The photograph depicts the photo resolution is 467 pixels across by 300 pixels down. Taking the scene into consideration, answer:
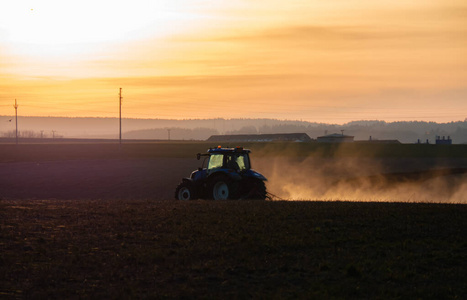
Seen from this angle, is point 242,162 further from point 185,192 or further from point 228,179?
point 185,192

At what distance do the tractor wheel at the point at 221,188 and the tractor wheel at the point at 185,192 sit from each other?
1100mm

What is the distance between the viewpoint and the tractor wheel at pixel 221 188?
2464 centimetres

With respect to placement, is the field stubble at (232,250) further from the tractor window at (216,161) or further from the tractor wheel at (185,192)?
the tractor window at (216,161)

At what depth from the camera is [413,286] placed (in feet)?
35.3

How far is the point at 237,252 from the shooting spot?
13.6m

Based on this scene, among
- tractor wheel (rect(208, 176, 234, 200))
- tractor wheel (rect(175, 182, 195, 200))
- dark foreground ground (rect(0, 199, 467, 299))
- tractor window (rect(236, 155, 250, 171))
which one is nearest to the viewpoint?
dark foreground ground (rect(0, 199, 467, 299))

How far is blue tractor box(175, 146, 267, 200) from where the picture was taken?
2467 cm

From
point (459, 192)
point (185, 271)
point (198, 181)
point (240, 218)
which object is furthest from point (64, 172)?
point (185, 271)

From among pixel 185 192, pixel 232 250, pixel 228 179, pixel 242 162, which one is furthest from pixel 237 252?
pixel 185 192

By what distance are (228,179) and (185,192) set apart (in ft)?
9.13

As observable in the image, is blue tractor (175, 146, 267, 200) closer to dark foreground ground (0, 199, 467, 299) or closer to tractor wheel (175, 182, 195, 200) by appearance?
tractor wheel (175, 182, 195, 200)

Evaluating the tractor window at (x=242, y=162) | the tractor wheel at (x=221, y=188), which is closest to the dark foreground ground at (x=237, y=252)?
the tractor wheel at (x=221, y=188)

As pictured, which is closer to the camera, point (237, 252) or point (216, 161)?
point (237, 252)

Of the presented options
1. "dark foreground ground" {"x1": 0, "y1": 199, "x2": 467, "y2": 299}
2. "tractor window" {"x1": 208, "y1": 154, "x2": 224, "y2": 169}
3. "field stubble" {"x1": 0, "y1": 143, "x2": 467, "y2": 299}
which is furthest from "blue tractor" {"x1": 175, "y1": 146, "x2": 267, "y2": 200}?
"dark foreground ground" {"x1": 0, "y1": 199, "x2": 467, "y2": 299}
